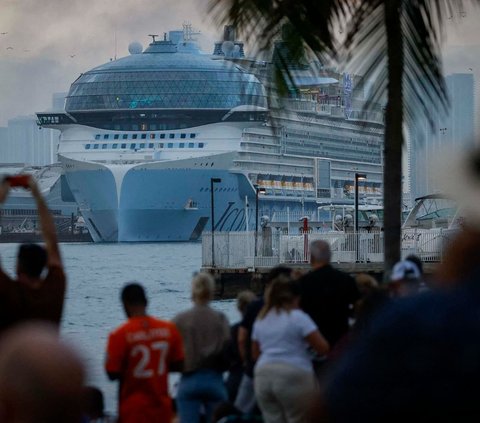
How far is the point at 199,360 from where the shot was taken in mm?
8008

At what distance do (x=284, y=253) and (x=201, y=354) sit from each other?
30.2m

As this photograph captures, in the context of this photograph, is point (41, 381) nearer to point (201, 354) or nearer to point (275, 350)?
point (275, 350)

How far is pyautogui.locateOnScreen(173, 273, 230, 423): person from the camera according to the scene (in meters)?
→ 7.96

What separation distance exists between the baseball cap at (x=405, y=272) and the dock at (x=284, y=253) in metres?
24.3

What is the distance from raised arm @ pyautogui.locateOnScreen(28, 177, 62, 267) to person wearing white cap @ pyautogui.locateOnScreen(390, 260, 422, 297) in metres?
1.88

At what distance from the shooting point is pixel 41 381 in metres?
2.01

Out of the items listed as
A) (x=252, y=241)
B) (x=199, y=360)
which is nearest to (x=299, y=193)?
(x=252, y=241)

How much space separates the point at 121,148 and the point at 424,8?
89681 millimetres

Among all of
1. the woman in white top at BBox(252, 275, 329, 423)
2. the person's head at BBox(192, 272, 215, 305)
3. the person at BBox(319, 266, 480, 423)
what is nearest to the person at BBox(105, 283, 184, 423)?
the woman in white top at BBox(252, 275, 329, 423)

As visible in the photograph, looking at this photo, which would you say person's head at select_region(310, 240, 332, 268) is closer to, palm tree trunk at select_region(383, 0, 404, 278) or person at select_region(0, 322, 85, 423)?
palm tree trunk at select_region(383, 0, 404, 278)

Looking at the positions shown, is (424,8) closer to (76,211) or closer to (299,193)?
(299,193)

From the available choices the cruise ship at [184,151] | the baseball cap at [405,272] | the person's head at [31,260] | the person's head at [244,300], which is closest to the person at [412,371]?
the person's head at [31,260]

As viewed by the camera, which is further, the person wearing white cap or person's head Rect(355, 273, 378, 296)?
person's head Rect(355, 273, 378, 296)

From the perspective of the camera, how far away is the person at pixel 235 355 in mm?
8398
